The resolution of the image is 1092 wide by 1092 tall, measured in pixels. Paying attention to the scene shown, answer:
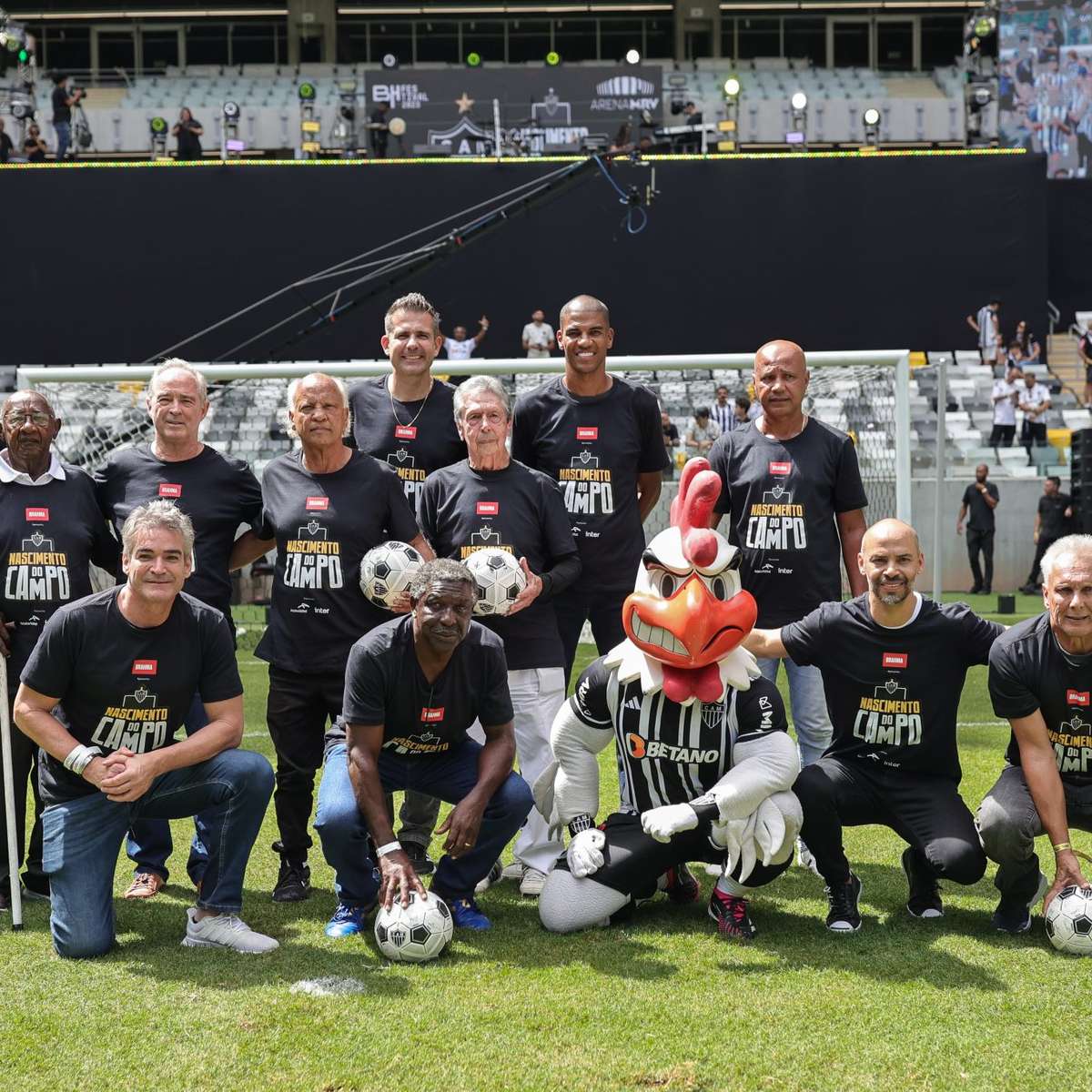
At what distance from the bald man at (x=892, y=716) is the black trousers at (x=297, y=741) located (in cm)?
169

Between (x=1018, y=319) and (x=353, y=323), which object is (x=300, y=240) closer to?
(x=353, y=323)

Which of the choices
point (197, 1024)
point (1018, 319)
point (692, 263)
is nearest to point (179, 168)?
point (692, 263)

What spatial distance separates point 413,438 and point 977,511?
41.0ft

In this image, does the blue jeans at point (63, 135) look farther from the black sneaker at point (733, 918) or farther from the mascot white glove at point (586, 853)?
the black sneaker at point (733, 918)

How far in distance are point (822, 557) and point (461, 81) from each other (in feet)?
56.7

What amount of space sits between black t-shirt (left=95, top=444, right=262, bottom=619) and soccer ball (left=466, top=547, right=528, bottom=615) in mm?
919

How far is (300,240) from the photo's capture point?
66.1ft

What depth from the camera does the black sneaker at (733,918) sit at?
15.0 ft

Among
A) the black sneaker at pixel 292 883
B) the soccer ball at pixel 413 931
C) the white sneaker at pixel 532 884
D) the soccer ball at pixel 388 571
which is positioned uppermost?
the soccer ball at pixel 388 571

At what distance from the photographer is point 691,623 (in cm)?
435

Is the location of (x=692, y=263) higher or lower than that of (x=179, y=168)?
lower

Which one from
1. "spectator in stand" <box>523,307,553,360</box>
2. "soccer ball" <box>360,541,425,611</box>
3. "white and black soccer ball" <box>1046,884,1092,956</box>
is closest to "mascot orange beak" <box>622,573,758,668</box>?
"soccer ball" <box>360,541,425,611</box>

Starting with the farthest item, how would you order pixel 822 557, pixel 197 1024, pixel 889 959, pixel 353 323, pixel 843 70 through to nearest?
pixel 843 70 < pixel 353 323 < pixel 822 557 < pixel 889 959 < pixel 197 1024

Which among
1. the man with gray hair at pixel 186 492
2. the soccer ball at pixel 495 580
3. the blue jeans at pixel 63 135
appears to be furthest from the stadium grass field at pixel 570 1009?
the blue jeans at pixel 63 135
